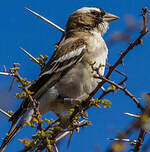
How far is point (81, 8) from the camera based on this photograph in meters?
6.39

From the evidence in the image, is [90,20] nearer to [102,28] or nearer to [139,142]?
[102,28]

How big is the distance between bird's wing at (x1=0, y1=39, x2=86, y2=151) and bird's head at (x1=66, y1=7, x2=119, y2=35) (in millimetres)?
813

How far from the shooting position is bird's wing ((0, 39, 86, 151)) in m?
3.91

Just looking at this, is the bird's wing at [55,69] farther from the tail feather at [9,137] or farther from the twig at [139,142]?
the twig at [139,142]

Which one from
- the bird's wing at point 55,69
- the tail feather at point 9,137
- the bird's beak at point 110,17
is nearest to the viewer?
the tail feather at point 9,137

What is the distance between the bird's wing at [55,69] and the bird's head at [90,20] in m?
0.81

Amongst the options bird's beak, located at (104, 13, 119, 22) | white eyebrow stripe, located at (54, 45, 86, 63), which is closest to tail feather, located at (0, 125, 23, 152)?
white eyebrow stripe, located at (54, 45, 86, 63)

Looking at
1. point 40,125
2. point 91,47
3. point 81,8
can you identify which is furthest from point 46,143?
point 81,8

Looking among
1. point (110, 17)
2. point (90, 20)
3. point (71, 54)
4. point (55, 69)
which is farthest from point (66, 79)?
point (110, 17)

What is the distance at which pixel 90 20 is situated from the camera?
19.3 feet

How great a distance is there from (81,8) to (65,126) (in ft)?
12.5

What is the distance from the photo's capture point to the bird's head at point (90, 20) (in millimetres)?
5731

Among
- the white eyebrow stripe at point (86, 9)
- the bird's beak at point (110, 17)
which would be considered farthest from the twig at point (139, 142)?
the white eyebrow stripe at point (86, 9)

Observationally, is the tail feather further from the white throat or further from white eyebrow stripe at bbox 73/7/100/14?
white eyebrow stripe at bbox 73/7/100/14
